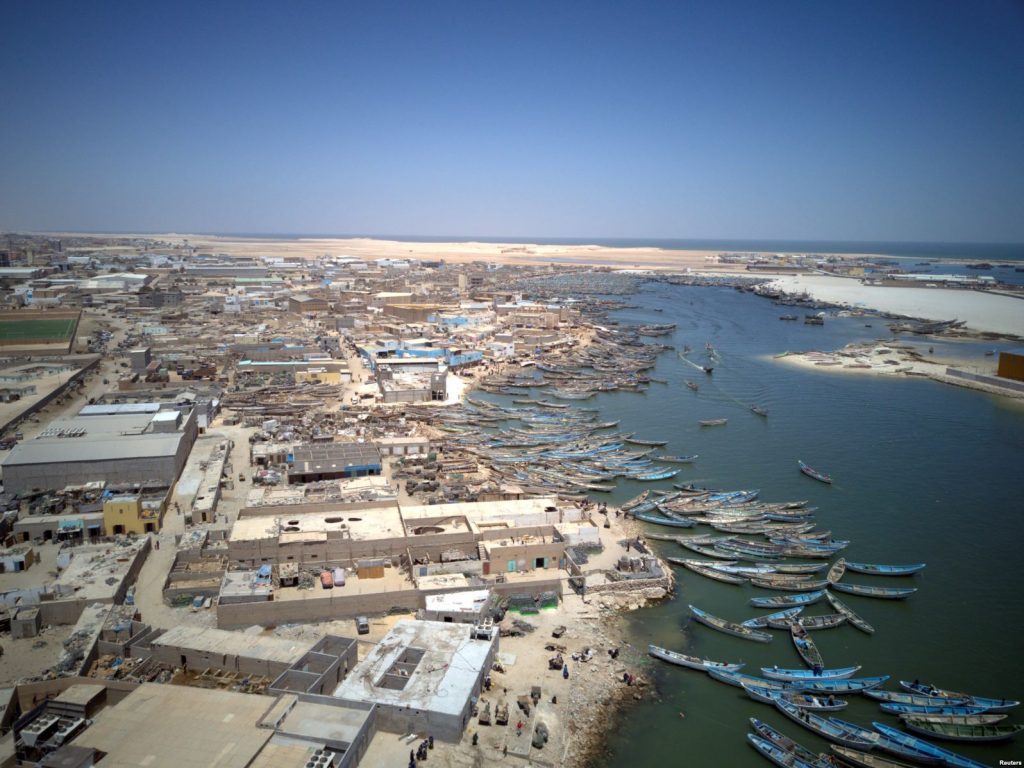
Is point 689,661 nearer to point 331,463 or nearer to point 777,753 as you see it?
point 777,753

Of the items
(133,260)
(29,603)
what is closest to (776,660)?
(29,603)

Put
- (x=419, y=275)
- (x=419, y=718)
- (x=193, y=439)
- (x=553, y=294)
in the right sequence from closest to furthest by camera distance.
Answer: (x=419, y=718), (x=193, y=439), (x=553, y=294), (x=419, y=275)

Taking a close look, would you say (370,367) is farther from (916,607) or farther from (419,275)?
(419,275)

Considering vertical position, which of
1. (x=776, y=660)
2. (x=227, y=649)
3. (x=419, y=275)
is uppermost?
(x=419, y=275)

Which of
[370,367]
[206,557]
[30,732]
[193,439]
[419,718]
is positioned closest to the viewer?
[30,732]

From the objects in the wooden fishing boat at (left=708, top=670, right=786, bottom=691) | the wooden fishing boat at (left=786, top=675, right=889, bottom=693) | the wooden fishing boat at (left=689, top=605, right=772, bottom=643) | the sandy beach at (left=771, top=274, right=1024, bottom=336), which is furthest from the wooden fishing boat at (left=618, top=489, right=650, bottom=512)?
the sandy beach at (left=771, top=274, right=1024, bottom=336)

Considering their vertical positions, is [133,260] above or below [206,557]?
above

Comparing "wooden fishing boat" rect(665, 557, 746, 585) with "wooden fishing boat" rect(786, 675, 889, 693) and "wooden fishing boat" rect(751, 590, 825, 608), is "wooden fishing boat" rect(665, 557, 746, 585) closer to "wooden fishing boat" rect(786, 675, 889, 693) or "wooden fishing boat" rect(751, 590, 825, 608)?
"wooden fishing boat" rect(751, 590, 825, 608)
